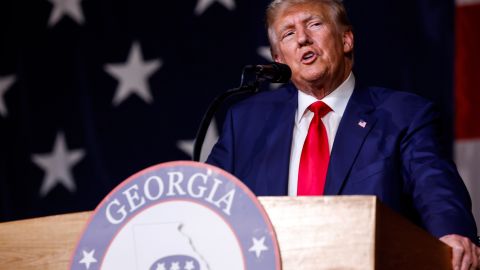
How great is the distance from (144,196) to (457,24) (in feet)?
6.21

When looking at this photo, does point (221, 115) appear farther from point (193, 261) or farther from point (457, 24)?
point (193, 261)

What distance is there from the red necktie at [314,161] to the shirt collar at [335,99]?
0.41 feet

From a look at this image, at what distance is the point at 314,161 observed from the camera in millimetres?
2191

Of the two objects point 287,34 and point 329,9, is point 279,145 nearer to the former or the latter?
point 287,34

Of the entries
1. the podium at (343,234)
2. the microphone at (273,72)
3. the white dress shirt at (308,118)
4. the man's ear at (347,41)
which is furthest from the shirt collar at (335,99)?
the podium at (343,234)

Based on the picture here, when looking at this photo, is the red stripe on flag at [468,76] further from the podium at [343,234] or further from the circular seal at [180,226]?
the circular seal at [180,226]

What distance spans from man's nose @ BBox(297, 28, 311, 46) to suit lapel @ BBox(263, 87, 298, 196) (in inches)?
7.1

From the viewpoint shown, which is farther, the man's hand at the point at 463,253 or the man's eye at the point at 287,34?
the man's eye at the point at 287,34

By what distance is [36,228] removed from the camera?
1685 mm

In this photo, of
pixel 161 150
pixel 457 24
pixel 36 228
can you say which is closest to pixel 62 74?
pixel 161 150

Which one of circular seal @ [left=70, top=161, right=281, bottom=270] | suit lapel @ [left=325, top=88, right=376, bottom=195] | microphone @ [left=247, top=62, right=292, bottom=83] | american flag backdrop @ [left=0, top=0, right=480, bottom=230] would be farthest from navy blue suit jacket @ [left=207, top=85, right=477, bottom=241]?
american flag backdrop @ [left=0, top=0, right=480, bottom=230]

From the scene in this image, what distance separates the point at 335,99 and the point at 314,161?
1.01ft

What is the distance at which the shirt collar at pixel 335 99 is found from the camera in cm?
240

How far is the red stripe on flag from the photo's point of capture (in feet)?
9.72
